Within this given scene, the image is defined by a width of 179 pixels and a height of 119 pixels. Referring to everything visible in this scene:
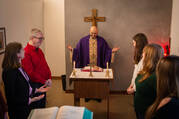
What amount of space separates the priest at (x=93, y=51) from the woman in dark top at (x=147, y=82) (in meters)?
2.60

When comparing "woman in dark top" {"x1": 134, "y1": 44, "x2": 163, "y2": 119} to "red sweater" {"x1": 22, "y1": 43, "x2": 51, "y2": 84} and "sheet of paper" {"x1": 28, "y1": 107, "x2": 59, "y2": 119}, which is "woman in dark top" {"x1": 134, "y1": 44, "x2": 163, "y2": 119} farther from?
"red sweater" {"x1": 22, "y1": 43, "x2": 51, "y2": 84}

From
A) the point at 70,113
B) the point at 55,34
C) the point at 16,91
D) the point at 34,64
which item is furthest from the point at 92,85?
the point at 55,34

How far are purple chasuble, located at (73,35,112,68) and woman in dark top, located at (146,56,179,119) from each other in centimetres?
332

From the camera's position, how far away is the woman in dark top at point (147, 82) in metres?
2.39

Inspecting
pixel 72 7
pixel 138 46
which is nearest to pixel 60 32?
pixel 72 7

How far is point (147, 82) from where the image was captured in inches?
94.9

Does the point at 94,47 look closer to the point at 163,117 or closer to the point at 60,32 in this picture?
the point at 60,32

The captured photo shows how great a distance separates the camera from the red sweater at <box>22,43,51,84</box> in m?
3.48

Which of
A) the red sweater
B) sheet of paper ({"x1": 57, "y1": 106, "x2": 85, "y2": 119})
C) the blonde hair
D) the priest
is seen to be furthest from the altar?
sheet of paper ({"x1": 57, "y1": 106, "x2": 85, "y2": 119})

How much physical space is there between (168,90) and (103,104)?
3.33 metres

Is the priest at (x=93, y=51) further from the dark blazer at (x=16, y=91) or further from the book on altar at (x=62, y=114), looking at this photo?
the book on altar at (x=62, y=114)

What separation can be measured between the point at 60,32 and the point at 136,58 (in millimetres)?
3497

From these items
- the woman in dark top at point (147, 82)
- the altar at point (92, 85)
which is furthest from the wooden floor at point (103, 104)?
the woman in dark top at point (147, 82)

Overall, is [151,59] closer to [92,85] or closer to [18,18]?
[92,85]
